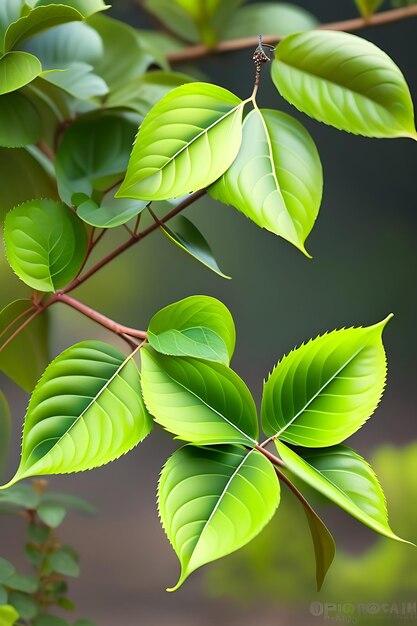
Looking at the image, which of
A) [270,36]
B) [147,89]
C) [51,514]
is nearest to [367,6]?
[270,36]

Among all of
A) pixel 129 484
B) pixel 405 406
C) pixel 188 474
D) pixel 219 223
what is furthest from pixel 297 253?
pixel 188 474

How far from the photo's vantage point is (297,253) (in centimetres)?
71

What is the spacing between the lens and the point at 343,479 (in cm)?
36

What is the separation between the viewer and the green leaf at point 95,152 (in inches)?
20.0

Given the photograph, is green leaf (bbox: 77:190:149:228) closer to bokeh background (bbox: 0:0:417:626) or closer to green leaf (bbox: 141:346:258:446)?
green leaf (bbox: 141:346:258:446)

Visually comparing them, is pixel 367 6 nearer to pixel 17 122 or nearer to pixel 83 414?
pixel 17 122

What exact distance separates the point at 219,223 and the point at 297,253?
0.09 metres

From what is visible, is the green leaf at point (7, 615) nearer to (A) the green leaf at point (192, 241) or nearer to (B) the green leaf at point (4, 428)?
(B) the green leaf at point (4, 428)

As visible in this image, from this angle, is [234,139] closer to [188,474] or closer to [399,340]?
[188,474]

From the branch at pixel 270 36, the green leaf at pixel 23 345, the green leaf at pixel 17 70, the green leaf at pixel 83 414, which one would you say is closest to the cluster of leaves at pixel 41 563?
the green leaf at pixel 23 345

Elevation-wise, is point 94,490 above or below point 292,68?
below

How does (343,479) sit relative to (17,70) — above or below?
below

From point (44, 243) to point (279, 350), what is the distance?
347 mm

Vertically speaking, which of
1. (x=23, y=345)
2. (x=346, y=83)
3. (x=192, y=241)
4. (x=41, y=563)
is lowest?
(x=41, y=563)
